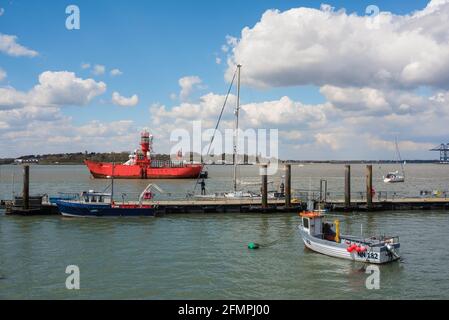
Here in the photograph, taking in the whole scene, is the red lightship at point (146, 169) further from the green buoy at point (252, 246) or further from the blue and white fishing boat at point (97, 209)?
the green buoy at point (252, 246)

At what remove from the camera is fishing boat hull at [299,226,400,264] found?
24812 mm

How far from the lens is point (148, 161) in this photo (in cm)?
11112

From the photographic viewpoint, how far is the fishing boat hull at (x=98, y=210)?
1633 inches

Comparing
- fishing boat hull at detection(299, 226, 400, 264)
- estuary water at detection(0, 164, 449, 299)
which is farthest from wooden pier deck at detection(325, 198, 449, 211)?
fishing boat hull at detection(299, 226, 400, 264)

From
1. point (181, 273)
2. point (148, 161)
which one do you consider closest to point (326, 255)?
point (181, 273)

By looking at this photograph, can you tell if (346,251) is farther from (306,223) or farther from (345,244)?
(306,223)

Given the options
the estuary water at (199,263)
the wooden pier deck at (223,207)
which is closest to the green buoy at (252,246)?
the estuary water at (199,263)

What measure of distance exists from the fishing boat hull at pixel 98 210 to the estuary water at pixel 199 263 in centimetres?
215

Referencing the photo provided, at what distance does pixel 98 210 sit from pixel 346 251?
2422 centimetres

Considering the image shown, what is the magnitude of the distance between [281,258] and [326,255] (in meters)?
2.82

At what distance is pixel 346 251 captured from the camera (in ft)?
84.5

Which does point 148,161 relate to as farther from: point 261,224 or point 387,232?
point 387,232

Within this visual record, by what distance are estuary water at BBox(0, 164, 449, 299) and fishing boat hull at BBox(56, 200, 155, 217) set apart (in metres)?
2.15
